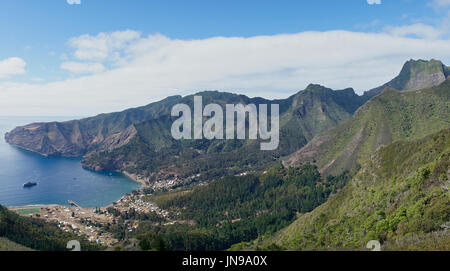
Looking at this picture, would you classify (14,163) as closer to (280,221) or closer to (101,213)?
(101,213)

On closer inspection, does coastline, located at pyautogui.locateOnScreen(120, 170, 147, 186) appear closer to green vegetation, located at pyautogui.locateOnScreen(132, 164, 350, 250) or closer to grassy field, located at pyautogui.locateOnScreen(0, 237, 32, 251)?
green vegetation, located at pyautogui.locateOnScreen(132, 164, 350, 250)

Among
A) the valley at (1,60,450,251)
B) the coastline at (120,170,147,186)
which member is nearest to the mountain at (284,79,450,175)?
the valley at (1,60,450,251)

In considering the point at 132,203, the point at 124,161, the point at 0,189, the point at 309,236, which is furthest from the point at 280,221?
the point at 124,161

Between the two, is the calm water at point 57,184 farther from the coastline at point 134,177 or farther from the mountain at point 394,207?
the mountain at point 394,207

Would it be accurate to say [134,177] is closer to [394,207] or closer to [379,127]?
[379,127]

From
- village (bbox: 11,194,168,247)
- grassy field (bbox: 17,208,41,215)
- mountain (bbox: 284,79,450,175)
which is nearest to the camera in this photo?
village (bbox: 11,194,168,247)
